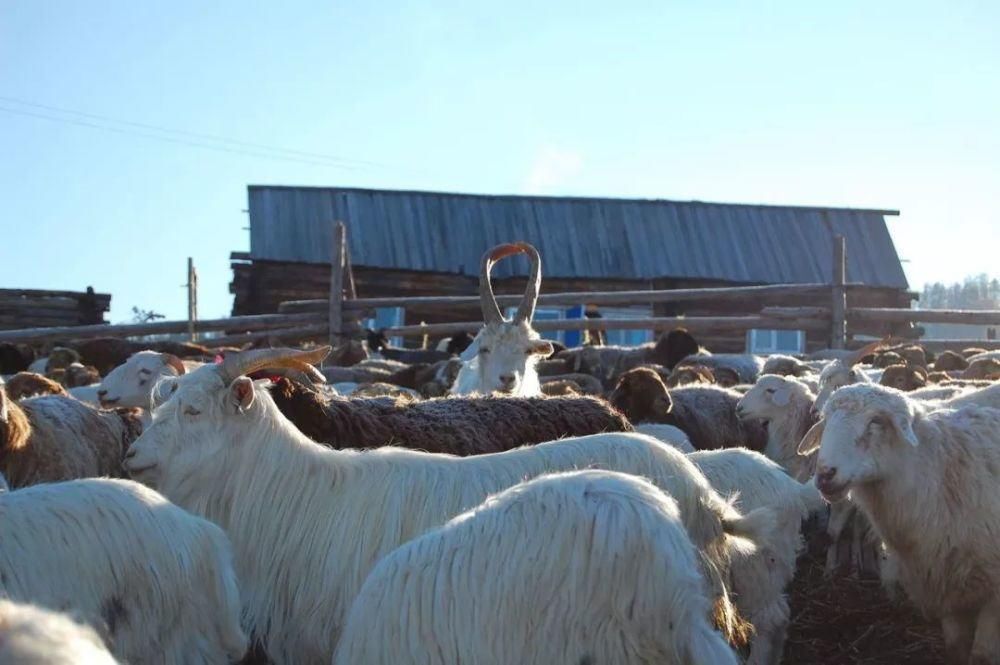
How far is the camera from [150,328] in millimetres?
16484

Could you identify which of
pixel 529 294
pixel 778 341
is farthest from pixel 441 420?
pixel 778 341

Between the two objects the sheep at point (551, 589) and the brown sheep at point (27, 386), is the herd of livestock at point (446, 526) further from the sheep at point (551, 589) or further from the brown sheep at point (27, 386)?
the brown sheep at point (27, 386)

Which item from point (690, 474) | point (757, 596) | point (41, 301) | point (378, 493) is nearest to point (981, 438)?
point (757, 596)

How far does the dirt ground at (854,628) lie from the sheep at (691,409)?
6.31 ft

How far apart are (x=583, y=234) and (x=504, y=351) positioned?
72.5ft

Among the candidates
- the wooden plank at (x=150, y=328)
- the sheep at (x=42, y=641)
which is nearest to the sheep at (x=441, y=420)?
the sheep at (x=42, y=641)

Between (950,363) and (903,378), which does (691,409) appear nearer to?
(903,378)

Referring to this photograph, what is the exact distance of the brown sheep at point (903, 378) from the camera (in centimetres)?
1092

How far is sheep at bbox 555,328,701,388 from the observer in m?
16.0

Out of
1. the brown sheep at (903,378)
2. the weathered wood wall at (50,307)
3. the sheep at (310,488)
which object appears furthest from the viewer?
the weathered wood wall at (50,307)

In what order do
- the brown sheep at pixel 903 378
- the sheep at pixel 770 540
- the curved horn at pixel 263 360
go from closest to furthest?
1. the curved horn at pixel 263 360
2. the sheep at pixel 770 540
3. the brown sheep at pixel 903 378

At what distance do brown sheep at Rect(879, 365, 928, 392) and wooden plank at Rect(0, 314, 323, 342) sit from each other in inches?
339

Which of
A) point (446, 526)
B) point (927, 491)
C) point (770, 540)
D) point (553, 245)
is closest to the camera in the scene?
point (446, 526)

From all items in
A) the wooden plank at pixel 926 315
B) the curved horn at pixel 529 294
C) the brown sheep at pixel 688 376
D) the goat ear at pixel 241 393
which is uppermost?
the curved horn at pixel 529 294
